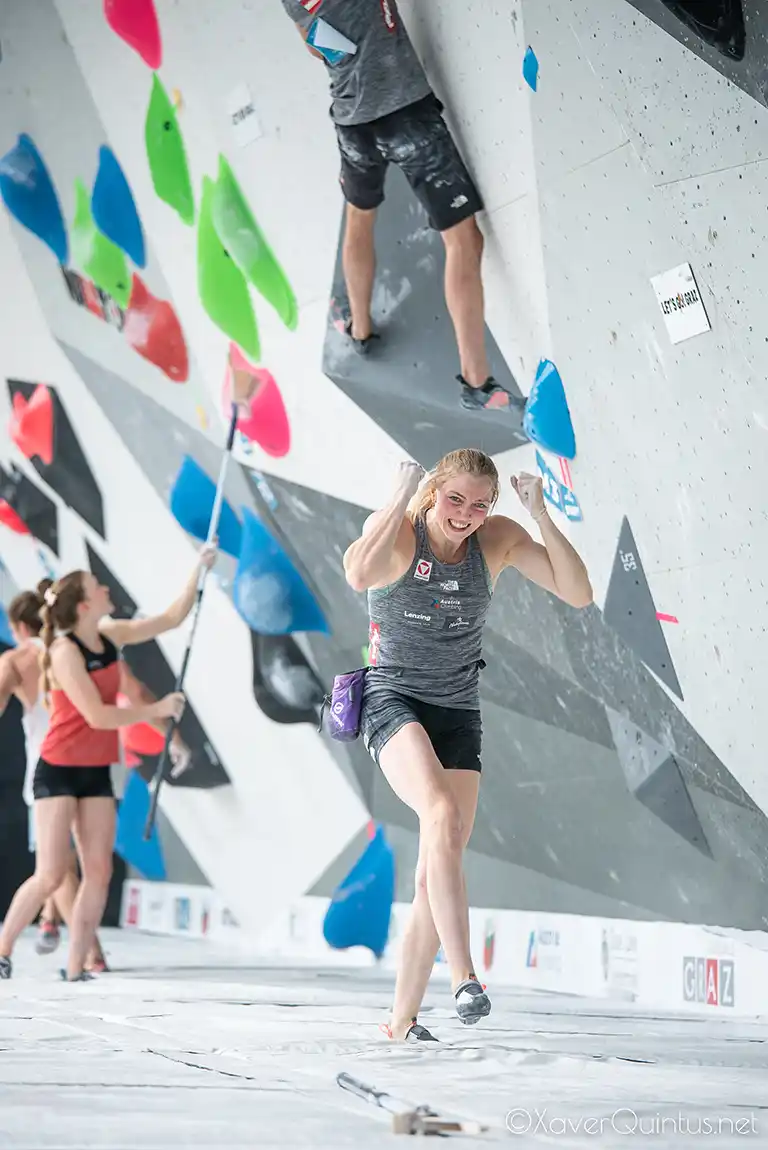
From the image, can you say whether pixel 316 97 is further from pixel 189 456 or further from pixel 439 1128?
pixel 439 1128

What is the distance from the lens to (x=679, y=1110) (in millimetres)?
1817

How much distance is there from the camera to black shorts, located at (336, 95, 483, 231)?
3250 mm

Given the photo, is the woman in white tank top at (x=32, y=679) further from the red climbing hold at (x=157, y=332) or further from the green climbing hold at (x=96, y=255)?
the green climbing hold at (x=96, y=255)

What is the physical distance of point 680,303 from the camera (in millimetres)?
2807

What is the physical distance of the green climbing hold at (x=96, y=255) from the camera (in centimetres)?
485

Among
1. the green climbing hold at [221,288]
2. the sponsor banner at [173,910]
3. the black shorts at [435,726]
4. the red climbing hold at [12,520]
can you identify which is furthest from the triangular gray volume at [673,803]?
the red climbing hold at [12,520]

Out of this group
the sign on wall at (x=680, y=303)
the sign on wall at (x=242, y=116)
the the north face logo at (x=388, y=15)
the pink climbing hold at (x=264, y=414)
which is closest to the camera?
the sign on wall at (x=680, y=303)

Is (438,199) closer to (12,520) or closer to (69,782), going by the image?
(69,782)

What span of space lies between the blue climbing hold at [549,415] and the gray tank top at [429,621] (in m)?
0.71

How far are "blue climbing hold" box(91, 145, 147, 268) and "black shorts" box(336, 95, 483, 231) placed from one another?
4.81 ft

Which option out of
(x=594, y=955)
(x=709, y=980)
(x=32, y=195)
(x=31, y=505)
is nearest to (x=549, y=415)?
(x=709, y=980)

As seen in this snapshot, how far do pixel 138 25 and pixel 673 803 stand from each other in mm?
2689

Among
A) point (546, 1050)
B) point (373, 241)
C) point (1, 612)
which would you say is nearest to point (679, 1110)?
point (546, 1050)

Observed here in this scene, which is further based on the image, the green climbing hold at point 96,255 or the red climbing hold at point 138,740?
the red climbing hold at point 138,740
